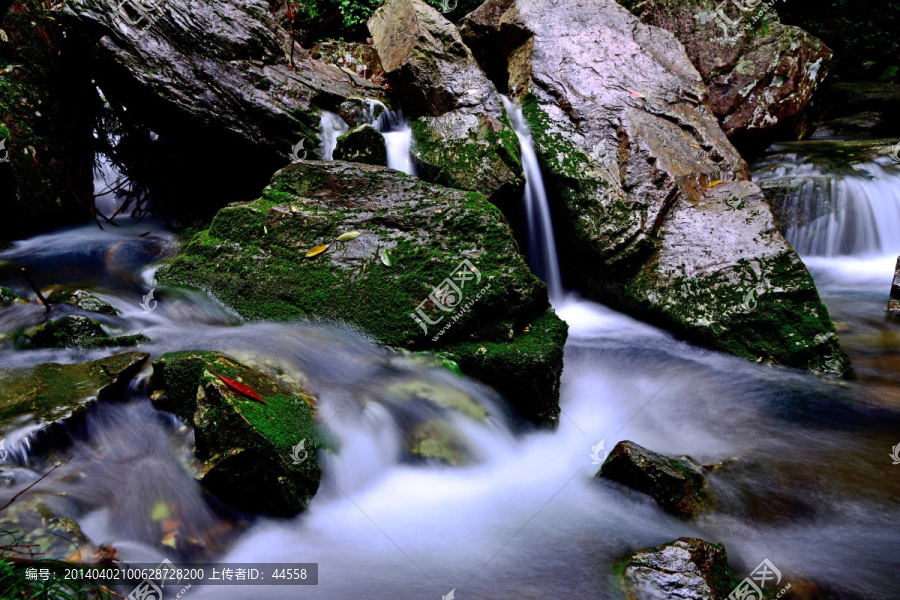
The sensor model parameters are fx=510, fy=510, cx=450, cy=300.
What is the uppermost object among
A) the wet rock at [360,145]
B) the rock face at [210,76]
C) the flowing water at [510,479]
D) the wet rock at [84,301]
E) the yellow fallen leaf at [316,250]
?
the rock face at [210,76]

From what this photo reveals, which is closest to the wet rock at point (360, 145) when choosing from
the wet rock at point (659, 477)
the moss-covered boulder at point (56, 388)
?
the moss-covered boulder at point (56, 388)

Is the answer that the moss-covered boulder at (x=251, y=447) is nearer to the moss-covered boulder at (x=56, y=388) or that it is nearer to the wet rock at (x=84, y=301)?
the moss-covered boulder at (x=56, y=388)

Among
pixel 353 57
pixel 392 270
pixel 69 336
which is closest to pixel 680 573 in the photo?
pixel 392 270

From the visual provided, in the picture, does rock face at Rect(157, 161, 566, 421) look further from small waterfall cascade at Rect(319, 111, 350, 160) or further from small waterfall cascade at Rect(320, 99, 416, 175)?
small waterfall cascade at Rect(319, 111, 350, 160)

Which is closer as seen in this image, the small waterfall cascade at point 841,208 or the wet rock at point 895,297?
the wet rock at point 895,297

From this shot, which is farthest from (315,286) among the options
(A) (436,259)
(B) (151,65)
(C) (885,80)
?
(C) (885,80)

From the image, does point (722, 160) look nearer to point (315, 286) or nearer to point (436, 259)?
point (436, 259)

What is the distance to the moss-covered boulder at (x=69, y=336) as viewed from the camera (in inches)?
142

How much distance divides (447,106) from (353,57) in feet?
12.8

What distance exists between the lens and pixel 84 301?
4145 mm

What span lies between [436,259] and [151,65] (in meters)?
4.17

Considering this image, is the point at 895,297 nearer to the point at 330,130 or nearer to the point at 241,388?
the point at 241,388

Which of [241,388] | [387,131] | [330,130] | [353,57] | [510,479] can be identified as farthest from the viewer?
[353,57]

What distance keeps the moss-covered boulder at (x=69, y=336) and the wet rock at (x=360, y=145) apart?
3.02 metres
